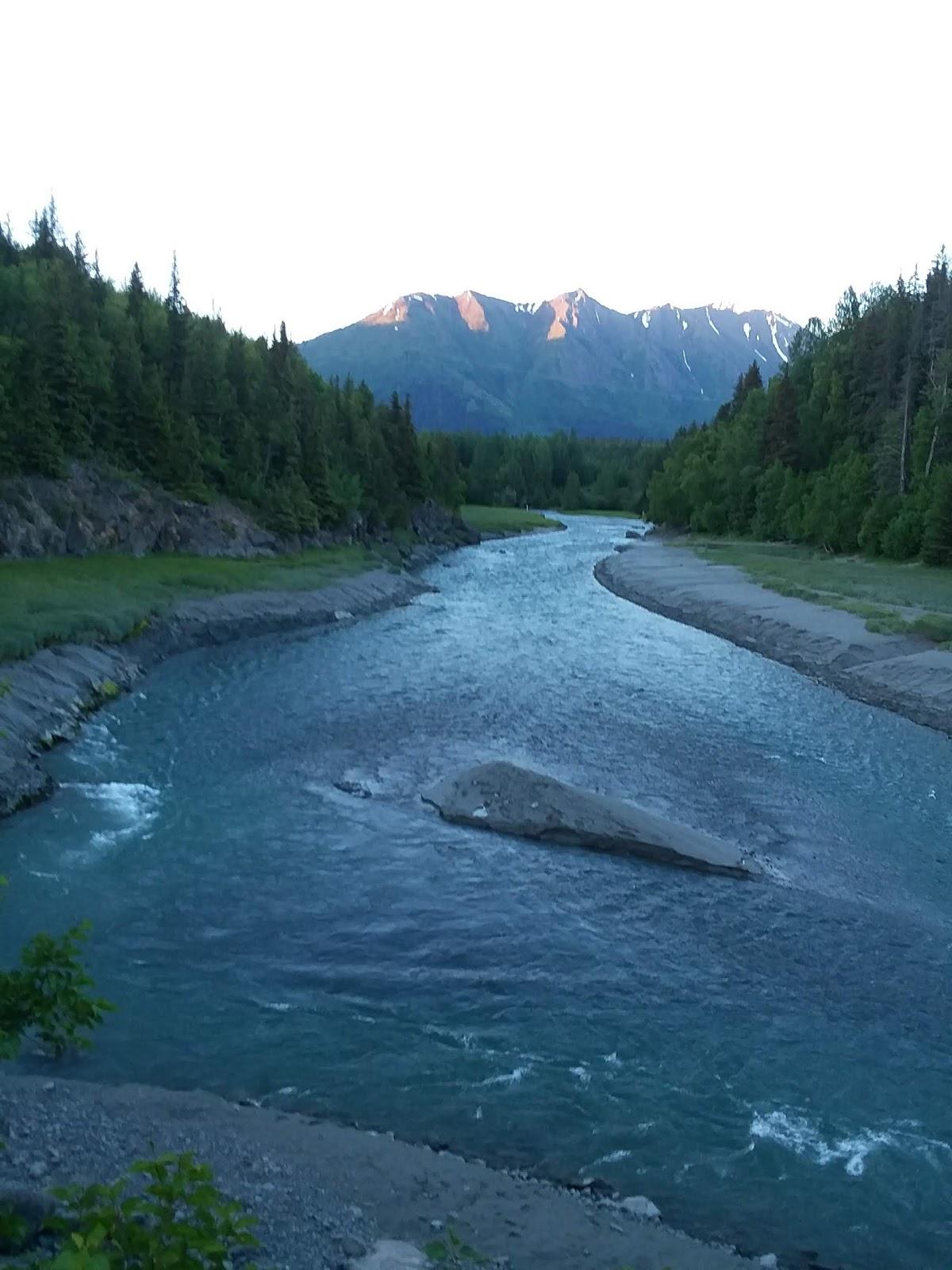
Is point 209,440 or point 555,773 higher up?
point 209,440

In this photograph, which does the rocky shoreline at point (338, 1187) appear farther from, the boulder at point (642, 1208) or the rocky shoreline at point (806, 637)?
the rocky shoreline at point (806, 637)

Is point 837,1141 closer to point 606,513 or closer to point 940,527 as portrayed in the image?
point 940,527

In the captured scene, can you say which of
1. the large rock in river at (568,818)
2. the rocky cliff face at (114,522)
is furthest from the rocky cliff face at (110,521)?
the large rock in river at (568,818)

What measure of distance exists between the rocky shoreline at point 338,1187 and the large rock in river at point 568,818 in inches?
381

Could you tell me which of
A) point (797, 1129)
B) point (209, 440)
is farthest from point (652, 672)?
point (209, 440)

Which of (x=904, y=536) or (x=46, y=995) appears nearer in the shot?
(x=46, y=995)

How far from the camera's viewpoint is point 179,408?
73625 mm

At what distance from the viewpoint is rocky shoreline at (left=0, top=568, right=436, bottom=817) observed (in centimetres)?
2245

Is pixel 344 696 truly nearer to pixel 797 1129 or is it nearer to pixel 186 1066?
pixel 186 1066

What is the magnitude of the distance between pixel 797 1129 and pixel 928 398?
85803 millimetres

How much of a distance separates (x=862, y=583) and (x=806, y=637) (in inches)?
A: 687

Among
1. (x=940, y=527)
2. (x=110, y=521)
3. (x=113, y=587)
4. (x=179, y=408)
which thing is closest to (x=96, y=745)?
(x=113, y=587)

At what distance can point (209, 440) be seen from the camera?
7438cm

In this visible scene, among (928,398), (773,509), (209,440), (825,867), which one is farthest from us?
(773,509)
